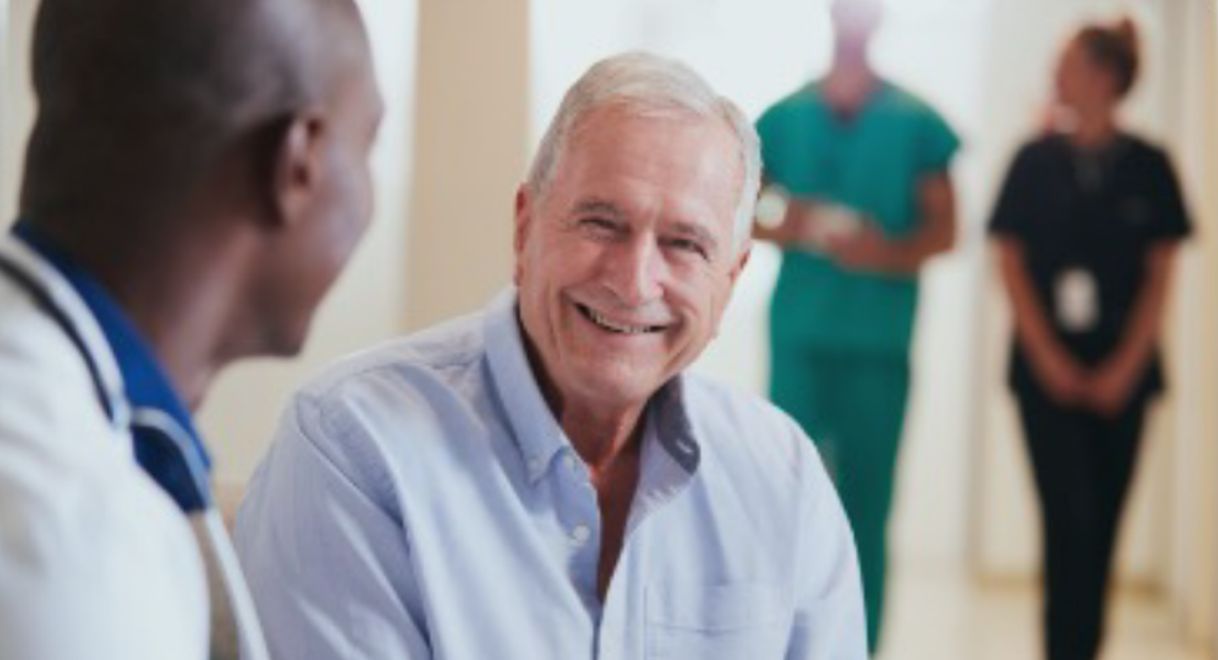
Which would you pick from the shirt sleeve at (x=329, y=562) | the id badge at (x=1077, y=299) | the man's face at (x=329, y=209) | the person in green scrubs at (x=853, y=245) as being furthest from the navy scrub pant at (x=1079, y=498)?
the man's face at (x=329, y=209)

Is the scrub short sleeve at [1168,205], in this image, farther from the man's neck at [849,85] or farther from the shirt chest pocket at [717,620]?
the shirt chest pocket at [717,620]

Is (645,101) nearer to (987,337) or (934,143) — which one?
(934,143)

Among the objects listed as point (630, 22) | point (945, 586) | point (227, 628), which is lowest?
point (945, 586)

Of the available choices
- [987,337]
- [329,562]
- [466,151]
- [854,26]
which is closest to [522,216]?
[329,562]

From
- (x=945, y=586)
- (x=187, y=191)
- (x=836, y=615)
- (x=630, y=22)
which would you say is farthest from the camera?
(x=945, y=586)

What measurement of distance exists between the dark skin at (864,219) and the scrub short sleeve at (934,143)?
0.02 metres

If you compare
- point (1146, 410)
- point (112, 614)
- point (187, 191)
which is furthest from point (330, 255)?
point (1146, 410)

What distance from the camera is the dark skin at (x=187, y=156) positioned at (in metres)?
0.80

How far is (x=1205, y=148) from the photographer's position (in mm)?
5281

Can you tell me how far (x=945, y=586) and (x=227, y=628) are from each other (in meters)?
5.09

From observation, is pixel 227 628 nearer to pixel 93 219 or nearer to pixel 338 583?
pixel 93 219

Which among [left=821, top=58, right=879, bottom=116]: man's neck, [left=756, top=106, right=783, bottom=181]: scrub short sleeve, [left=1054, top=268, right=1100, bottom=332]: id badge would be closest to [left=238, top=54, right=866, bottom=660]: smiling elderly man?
[left=756, top=106, right=783, bottom=181]: scrub short sleeve

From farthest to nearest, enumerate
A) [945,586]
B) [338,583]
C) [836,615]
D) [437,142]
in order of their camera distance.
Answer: [945,586] → [437,142] → [836,615] → [338,583]

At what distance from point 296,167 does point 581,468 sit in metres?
0.73
